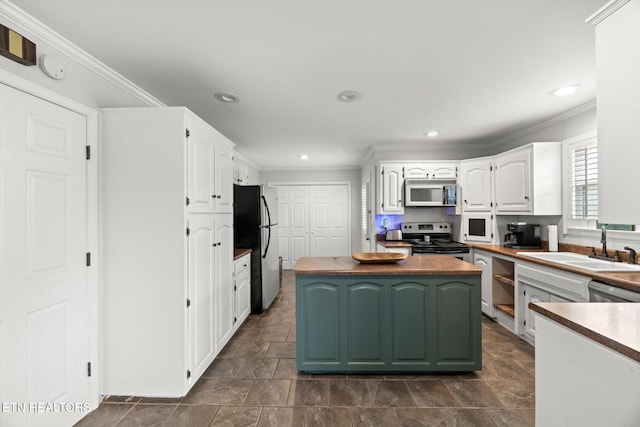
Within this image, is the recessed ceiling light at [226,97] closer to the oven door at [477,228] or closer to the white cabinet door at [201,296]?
the white cabinet door at [201,296]

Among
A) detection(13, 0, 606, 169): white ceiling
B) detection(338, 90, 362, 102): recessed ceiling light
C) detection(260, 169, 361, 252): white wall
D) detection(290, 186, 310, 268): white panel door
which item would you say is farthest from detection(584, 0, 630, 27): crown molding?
detection(290, 186, 310, 268): white panel door

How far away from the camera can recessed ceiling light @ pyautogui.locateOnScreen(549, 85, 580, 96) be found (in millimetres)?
2398

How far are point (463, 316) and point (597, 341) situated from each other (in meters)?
1.34

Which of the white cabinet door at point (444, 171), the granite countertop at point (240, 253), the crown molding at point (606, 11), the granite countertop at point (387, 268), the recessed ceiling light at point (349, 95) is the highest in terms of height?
the recessed ceiling light at point (349, 95)

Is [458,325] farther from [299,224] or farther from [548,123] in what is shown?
[299,224]

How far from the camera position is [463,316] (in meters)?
2.19

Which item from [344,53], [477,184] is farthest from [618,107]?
[477,184]

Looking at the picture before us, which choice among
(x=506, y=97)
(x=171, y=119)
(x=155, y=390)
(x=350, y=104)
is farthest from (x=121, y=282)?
(x=506, y=97)

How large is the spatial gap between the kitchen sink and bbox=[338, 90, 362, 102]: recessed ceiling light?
2.33 metres

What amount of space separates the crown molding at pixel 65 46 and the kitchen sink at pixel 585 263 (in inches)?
155

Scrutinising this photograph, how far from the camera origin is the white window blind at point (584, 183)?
272cm

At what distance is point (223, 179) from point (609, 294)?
320 centimetres

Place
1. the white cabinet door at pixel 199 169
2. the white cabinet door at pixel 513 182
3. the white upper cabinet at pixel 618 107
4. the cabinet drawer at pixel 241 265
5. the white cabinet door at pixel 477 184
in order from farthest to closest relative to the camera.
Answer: the white cabinet door at pixel 477 184 → the white cabinet door at pixel 513 182 → the cabinet drawer at pixel 241 265 → the white cabinet door at pixel 199 169 → the white upper cabinet at pixel 618 107

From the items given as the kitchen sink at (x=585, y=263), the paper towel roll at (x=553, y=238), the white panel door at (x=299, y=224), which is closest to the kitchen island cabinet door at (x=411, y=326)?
the kitchen sink at (x=585, y=263)
